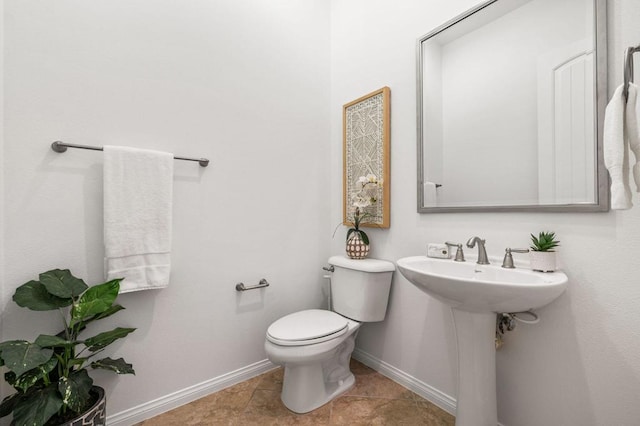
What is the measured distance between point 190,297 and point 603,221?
1775 mm

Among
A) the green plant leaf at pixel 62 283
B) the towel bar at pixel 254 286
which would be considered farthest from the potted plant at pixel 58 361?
the towel bar at pixel 254 286

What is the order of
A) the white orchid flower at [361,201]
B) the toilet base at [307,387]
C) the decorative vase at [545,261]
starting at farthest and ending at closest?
1. the white orchid flower at [361,201]
2. the toilet base at [307,387]
3. the decorative vase at [545,261]

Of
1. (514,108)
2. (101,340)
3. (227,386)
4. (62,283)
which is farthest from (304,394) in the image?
(514,108)

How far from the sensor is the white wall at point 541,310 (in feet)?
3.12

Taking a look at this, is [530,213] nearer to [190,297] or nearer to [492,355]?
[492,355]

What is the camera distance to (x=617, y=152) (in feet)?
2.66

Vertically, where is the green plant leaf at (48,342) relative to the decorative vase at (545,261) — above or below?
below

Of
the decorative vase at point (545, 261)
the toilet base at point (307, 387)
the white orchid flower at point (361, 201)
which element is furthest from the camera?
the white orchid flower at point (361, 201)

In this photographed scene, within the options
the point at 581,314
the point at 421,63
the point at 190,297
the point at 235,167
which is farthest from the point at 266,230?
the point at 581,314

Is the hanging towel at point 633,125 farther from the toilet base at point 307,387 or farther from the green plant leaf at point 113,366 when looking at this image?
the green plant leaf at point 113,366

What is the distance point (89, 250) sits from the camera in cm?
124

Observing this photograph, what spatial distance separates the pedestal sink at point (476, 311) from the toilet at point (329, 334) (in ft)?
1.50

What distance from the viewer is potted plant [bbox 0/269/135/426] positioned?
89 cm

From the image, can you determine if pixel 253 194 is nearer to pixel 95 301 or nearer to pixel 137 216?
pixel 137 216
